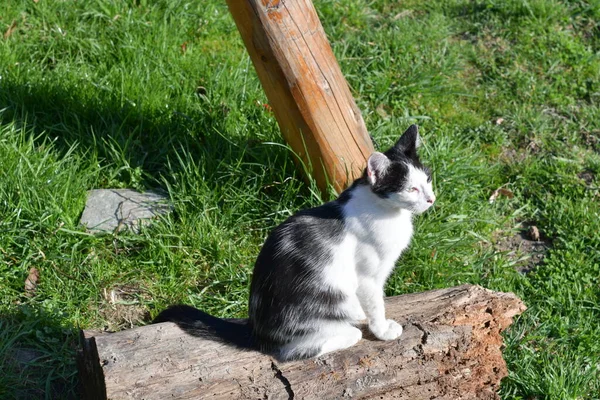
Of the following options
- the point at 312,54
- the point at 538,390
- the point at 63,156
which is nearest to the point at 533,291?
the point at 538,390

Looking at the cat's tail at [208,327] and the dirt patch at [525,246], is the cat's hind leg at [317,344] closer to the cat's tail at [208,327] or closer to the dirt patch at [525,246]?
the cat's tail at [208,327]

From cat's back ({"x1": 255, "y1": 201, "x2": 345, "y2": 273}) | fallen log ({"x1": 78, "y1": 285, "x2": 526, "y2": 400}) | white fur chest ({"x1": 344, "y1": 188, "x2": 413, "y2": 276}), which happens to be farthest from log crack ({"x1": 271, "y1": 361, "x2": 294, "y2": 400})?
white fur chest ({"x1": 344, "y1": 188, "x2": 413, "y2": 276})

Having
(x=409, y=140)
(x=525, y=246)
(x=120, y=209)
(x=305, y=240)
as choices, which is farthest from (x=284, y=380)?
(x=525, y=246)

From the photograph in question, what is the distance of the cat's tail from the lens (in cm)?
295

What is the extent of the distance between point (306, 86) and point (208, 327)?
4.76ft

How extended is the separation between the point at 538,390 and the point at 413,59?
270cm

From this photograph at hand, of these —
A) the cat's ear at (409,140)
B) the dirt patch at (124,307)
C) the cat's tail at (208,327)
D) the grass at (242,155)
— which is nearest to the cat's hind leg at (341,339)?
the cat's tail at (208,327)

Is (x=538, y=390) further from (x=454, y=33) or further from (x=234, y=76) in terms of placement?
(x=454, y=33)

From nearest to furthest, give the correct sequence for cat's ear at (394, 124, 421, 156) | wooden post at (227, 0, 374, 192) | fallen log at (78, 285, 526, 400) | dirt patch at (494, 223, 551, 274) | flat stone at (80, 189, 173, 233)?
fallen log at (78, 285, 526, 400) → cat's ear at (394, 124, 421, 156) → wooden post at (227, 0, 374, 192) → flat stone at (80, 189, 173, 233) → dirt patch at (494, 223, 551, 274)

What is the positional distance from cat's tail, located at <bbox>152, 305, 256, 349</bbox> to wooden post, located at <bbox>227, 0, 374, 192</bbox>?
49.4 inches

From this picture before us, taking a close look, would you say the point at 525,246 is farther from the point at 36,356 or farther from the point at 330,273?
the point at 36,356

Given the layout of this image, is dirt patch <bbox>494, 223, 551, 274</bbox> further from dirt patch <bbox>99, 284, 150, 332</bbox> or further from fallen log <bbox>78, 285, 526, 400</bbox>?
dirt patch <bbox>99, 284, 150, 332</bbox>

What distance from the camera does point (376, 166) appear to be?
292 cm

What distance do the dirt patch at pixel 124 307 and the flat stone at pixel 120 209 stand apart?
1.29ft
